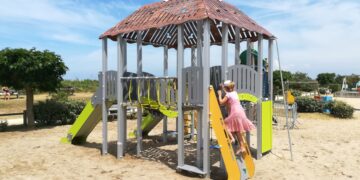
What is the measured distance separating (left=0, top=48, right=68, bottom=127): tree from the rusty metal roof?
584 centimetres

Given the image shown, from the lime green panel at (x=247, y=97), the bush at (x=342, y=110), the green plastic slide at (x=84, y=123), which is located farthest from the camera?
the bush at (x=342, y=110)

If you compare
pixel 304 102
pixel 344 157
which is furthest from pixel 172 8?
pixel 304 102

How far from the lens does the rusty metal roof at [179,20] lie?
744 cm

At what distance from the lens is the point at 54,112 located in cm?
1585

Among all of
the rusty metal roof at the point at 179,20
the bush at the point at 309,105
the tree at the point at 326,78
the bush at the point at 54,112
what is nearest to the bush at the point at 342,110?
the bush at the point at 309,105

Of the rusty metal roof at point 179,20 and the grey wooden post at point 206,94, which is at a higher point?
the rusty metal roof at point 179,20

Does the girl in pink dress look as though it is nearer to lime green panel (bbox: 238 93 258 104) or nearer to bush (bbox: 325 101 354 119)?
lime green panel (bbox: 238 93 258 104)

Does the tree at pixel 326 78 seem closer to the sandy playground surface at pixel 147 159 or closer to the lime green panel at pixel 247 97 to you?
the sandy playground surface at pixel 147 159

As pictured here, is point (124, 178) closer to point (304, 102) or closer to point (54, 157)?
point (54, 157)

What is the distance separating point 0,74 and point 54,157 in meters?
7.05

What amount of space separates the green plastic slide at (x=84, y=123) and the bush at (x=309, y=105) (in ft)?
47.2

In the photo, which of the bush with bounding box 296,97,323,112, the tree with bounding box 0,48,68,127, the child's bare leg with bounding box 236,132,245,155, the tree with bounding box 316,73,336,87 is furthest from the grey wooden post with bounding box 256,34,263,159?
the tree with bounding box 316,73,336,87

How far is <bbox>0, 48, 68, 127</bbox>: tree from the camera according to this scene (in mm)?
13992

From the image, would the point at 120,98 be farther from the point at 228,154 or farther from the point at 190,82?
the point at 228,154
